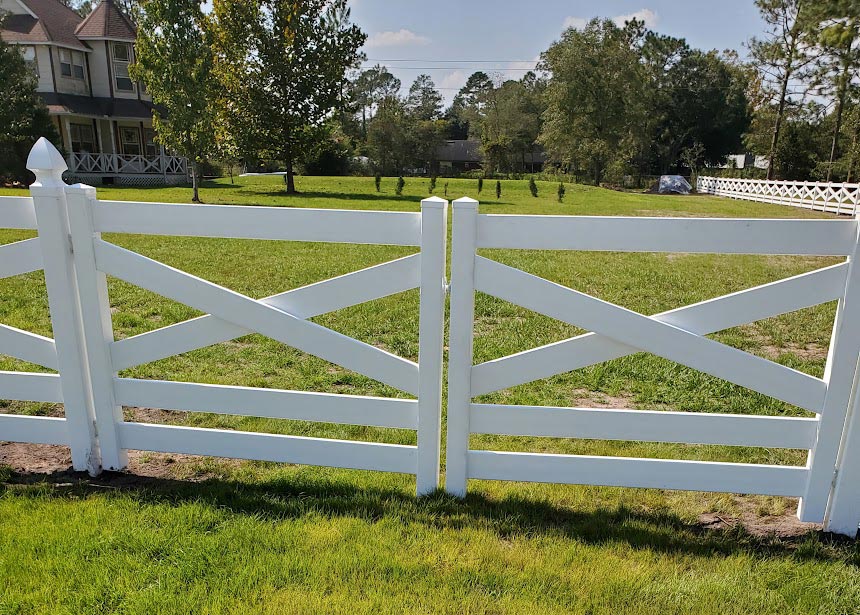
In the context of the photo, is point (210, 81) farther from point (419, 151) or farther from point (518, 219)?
point (419, 151)

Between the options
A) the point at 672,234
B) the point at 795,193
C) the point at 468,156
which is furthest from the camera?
the point at 468,156

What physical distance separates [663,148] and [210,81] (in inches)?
1904

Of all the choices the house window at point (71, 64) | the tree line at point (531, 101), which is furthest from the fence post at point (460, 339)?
the house window at point (71, 64)

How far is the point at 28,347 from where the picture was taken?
134 inches

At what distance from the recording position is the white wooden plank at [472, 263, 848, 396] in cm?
282

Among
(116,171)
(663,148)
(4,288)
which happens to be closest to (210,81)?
(116,171)

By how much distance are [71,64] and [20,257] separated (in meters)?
32.2

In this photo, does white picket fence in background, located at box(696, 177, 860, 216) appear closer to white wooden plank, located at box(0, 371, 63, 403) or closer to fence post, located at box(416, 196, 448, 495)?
fence post, located at box(416, 196, 448, 495)

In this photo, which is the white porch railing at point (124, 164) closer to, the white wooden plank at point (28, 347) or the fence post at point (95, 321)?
the white wooden plank at point (28, 347)

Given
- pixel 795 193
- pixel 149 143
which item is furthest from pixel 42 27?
pixel 795 193

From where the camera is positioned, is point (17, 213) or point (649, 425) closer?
point (649, 425)

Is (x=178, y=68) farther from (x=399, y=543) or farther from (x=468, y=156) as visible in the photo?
(x=468, y=156)

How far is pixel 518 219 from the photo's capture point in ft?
9.50

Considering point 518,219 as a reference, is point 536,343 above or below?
below
